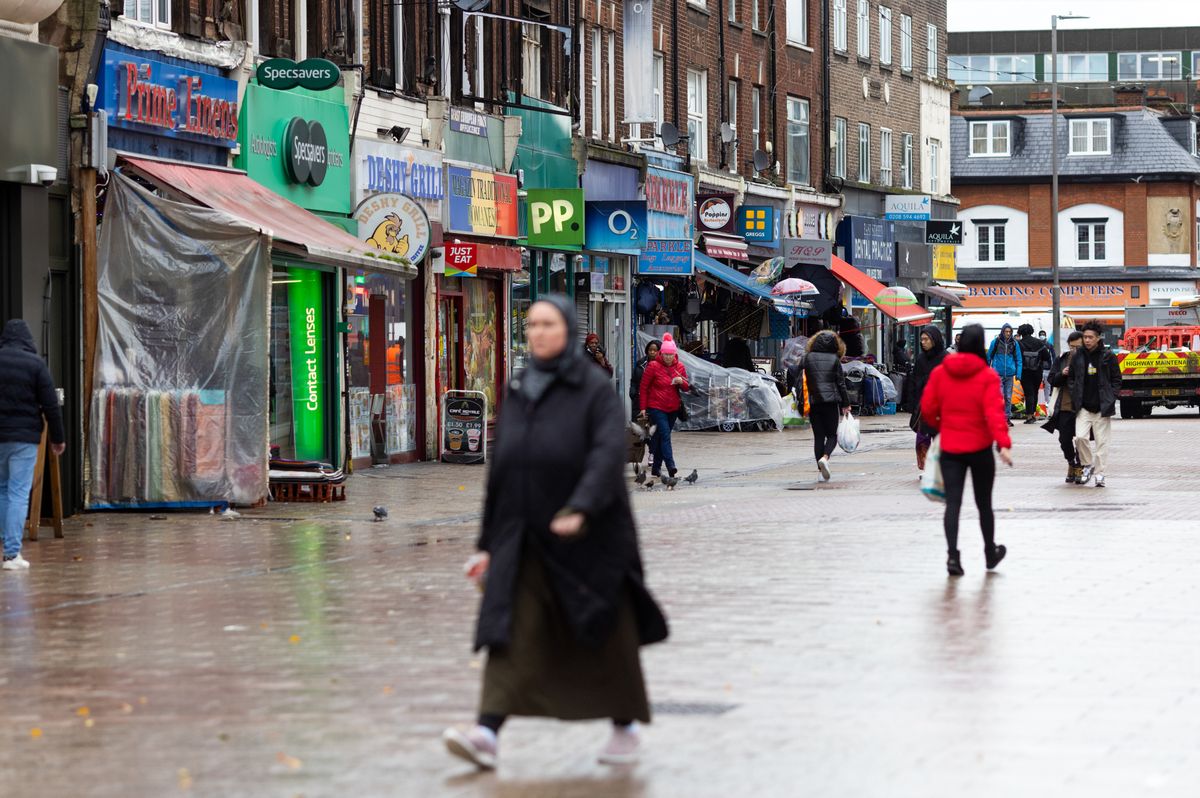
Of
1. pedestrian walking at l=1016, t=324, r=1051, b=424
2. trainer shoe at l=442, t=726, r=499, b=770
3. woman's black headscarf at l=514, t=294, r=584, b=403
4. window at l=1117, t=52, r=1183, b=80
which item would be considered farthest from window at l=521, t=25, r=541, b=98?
window at l=1117, t=52, r=1183, b=80

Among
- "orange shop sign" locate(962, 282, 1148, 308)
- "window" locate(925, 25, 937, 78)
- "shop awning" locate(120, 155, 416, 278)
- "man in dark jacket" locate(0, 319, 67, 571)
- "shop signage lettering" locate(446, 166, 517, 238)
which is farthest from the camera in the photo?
"orange shop sign" locate(962, 282, 1148, 308)

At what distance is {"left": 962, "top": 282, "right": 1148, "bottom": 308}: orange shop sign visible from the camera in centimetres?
7981

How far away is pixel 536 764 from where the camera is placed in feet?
25.4

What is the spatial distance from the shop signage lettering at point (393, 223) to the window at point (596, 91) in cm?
1106

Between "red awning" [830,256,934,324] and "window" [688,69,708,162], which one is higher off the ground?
"window" [688,69,708,162]

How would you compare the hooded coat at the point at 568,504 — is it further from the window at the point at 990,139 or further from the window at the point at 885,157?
the window at the point at 990,139

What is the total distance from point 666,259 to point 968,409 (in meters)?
21.9

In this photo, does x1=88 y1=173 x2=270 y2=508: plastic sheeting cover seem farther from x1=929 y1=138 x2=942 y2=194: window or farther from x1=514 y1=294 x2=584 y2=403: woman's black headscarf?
x1=929 y1=138 x2=942 y2=194: window

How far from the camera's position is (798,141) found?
4606 centimetres

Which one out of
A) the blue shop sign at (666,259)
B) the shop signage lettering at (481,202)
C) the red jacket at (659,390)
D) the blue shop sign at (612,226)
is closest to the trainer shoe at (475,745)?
the red jacket at (659,390)

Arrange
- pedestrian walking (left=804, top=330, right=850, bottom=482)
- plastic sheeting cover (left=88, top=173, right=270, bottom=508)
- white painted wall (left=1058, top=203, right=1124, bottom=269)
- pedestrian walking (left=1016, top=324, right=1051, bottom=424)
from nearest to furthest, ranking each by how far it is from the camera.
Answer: plastic sheeting cover (left=88, top=173, right=270, bottom=508) → pedestrian walking (left=804, top=330, right=850, bottom=482) → pedestrian walking (left=1016, top=324, right=1051, bottom=424) → white painted wall (left=1058, top=203, right=1124, bottom=269)

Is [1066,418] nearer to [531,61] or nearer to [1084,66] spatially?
[531,61]

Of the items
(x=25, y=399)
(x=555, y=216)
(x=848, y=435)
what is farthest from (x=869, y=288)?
(x=25, y=399)

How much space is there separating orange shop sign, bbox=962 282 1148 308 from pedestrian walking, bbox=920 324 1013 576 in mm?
66696
